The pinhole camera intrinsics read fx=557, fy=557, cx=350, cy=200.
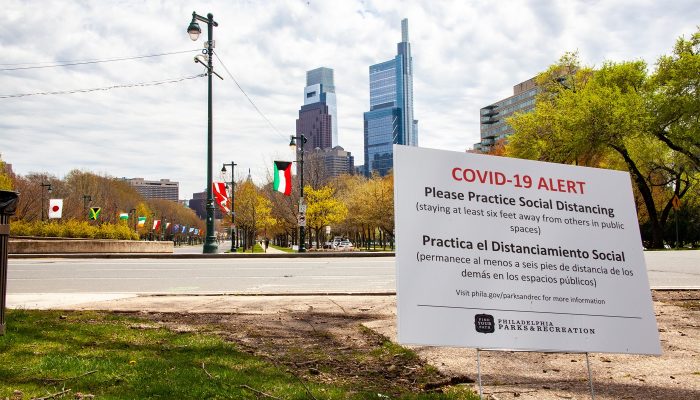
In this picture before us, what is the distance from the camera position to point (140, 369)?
442 cm

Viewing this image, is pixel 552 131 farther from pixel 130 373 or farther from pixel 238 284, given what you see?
pixel 130 373

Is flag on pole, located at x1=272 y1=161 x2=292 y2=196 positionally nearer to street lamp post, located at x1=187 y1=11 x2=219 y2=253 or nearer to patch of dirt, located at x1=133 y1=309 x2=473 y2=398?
street lamp post, located at x1=187 y1=11 x2=219 y2=253

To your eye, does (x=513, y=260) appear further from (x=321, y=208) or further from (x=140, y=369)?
(x=321, y=208)

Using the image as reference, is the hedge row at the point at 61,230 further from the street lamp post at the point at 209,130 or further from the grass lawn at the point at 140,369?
the grass lawn at the point at 140,369

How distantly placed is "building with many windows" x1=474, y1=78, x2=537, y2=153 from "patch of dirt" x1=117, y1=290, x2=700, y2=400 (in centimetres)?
15467

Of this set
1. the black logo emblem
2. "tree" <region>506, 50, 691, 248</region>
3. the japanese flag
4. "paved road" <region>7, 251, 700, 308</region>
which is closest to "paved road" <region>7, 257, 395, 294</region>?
"paved road" <region>7, 251, 700, 308</region>

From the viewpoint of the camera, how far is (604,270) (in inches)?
168

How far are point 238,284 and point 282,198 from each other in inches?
1554

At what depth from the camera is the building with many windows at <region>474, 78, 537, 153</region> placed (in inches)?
6280

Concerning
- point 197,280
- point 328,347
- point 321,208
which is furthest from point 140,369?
point 321,208

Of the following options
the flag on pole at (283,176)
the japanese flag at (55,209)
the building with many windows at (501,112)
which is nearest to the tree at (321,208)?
the flag on pole at (283,176)

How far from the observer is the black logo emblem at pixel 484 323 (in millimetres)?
3836

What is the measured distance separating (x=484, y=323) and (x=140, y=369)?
270 cm

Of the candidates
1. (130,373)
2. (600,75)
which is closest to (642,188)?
(600,75)
